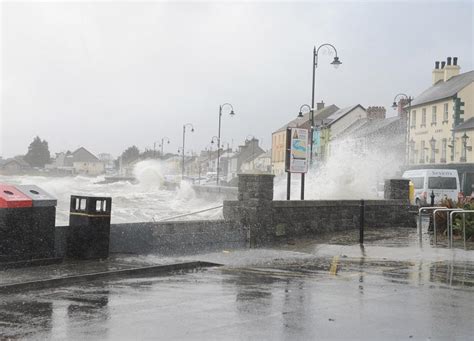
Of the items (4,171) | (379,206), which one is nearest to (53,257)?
(379,206)

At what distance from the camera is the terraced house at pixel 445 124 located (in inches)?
1806

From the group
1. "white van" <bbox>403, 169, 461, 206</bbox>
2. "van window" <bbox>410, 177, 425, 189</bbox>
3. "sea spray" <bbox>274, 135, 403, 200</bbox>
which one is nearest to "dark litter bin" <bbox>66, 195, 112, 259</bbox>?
"sea spray" <bbox>274, 135, 403, 200</bbox>

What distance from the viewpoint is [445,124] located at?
49844 millimetres

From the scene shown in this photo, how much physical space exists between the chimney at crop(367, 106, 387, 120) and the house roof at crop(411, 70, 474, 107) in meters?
13.7

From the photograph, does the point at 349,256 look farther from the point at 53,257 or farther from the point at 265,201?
the point at 53,257

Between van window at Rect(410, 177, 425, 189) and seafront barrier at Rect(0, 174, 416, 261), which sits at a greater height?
van window at Rect(410, 177, 425, 189)

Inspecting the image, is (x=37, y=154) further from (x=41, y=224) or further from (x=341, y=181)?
(x=41, y=224)

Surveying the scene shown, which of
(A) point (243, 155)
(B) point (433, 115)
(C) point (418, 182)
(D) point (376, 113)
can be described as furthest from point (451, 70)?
(A) point (243, 155)

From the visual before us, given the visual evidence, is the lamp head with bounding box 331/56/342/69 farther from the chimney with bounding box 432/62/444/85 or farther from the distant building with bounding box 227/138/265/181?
the distant building with bounding box 227/138/265/181

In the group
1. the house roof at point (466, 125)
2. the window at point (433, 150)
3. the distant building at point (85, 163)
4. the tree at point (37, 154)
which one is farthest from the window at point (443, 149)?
the distant building at point (85, 163)

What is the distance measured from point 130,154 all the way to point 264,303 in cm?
16595

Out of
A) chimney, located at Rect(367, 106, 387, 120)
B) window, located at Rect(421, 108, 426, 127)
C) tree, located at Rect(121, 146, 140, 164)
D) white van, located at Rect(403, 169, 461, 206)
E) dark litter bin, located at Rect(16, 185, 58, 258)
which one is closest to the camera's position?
dark litter bin, located at Rect(16, 185, 58, 258)

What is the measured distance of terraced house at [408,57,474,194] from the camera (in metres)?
45.9

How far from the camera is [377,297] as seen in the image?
A: 25.8ft
